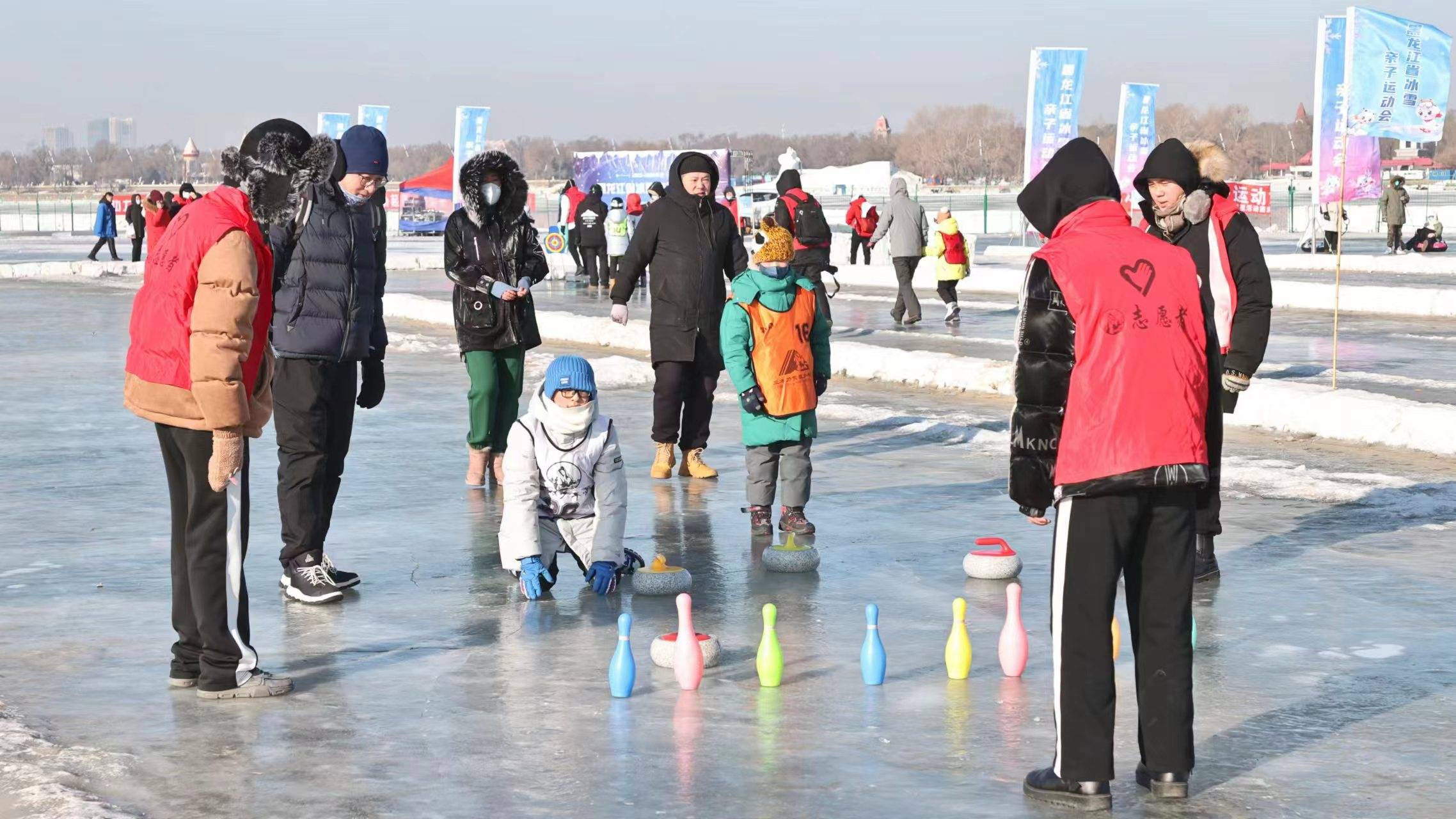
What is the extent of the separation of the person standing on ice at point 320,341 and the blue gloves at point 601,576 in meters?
1.15

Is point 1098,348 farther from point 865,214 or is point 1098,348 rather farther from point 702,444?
point 865,214

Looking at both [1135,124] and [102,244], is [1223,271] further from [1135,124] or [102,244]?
[102,244]

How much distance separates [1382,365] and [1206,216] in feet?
34.6

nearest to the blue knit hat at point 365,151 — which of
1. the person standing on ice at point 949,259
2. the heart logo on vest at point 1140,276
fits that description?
the heart logo on vest at point 1140,276

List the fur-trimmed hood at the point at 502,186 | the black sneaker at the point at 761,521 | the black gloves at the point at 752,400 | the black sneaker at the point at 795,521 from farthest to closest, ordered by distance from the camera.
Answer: the fur-trimmed hood at the point at 502,186 → the black sneaker at the point at 761,521 → the black sneaker at the point at 795,521 → the black gloves at the point at 752,400

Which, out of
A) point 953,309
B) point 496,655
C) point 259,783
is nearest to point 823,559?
point 496,655

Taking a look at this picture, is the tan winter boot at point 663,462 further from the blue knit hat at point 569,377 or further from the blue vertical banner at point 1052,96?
the blue vertical banner at point 1052,96

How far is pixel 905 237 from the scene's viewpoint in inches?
874

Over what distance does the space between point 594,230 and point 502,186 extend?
20579 mm

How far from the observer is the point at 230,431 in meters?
5.67

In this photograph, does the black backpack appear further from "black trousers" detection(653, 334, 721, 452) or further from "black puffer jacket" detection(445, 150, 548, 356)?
"black puffer jacket" detection(445, 150, 548, 356)

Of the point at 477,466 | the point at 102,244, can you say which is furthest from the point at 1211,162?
the point at 102,244

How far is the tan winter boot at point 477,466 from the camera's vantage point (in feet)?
34.7

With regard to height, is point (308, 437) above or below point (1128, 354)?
below
